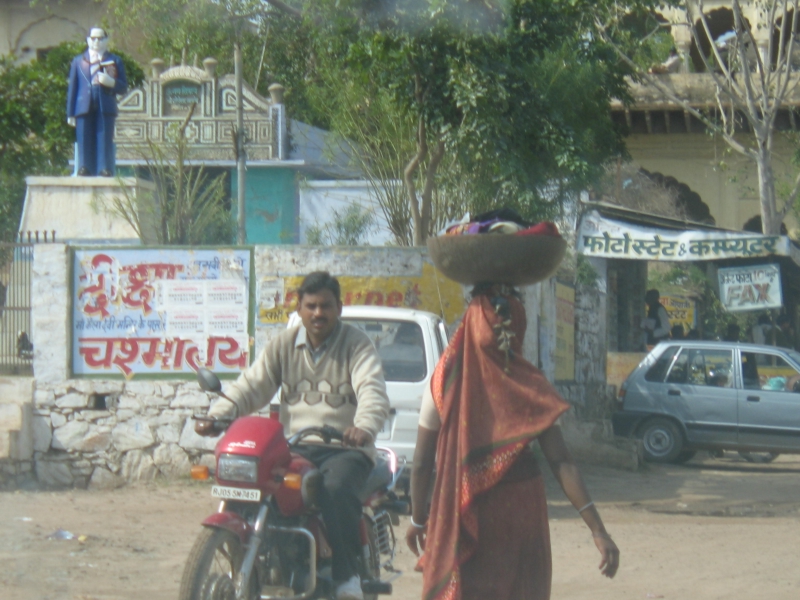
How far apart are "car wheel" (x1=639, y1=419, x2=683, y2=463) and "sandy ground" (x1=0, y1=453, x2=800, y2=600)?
1577mm

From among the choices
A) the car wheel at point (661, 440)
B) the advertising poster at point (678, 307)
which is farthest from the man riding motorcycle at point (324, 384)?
the advertising poster at point (678, 307)

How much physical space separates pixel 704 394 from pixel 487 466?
10.2m

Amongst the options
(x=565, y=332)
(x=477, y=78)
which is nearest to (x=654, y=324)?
(x=565, y=332)

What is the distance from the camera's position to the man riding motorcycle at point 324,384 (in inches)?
176

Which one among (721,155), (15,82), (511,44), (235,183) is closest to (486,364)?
(511,44)

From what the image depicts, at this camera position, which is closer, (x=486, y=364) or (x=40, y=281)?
(x=486, y=364)

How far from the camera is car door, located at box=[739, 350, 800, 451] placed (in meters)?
12.4

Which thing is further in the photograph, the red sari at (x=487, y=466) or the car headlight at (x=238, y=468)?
the car headlight at (x=238, y=468)

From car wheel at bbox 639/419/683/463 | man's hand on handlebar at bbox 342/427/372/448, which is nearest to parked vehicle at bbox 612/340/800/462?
car wheel at bbox 639/419/683/463

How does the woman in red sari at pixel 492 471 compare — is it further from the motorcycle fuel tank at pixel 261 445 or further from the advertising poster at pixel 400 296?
the advertising poster at pixel 400 296

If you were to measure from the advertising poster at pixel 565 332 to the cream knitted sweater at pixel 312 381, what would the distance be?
326 inches

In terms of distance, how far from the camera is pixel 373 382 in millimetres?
4539

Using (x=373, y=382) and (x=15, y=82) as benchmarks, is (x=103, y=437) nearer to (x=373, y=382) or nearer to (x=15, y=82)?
(x=373, y=382)

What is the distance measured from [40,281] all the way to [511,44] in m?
4.78
